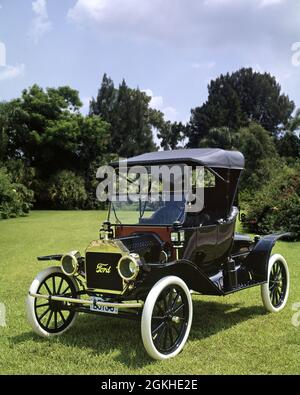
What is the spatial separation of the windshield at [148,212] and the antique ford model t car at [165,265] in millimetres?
12

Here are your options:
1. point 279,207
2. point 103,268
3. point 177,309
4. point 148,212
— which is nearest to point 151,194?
point 148,212

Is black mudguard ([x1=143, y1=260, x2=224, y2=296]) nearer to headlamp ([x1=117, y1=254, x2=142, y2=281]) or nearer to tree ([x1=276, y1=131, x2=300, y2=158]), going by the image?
headlamp ([x1=117, y1=254, x2=142, y2=281])

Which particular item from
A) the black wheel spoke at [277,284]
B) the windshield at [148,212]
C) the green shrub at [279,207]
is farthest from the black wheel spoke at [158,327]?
the green shrub at [279,207]

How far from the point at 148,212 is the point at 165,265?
3.60 ft

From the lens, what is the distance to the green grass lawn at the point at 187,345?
14.1ft

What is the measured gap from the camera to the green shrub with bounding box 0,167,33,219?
23750 millimetres

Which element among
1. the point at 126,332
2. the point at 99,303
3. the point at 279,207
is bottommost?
the point at 126,332

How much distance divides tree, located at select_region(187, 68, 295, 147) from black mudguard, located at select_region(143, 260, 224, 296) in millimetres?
42460

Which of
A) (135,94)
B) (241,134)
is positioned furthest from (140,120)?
(241,134)

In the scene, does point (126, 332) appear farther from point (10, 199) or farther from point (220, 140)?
point (220, 140)

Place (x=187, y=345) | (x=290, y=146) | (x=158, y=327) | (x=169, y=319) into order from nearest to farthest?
(x=158, y=327), (x=169, y=319), (x=187, y=345), (x=290, y=146)

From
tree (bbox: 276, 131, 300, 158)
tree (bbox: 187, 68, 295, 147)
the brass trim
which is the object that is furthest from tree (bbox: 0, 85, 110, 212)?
the brass trim

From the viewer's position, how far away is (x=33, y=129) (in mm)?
29750

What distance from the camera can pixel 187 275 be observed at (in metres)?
5.16
